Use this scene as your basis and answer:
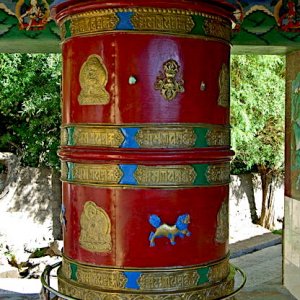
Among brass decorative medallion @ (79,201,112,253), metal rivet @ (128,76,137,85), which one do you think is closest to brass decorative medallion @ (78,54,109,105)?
metal rivet @ (128,76,137,85)

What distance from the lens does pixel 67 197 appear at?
8.29 feet

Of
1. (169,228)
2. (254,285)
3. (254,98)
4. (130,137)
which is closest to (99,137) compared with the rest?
(130,137)

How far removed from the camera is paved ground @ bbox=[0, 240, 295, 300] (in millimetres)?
5695

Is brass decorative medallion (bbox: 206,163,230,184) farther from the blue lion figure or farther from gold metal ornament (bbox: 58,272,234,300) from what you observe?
gold metal ornament (bbox: 58,272,234,300)

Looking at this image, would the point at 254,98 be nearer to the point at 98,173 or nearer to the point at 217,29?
the point at 217,29

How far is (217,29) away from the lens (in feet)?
7.98

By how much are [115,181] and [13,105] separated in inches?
338

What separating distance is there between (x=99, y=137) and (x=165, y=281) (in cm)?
68

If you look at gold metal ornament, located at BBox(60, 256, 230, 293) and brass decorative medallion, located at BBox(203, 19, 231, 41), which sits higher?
brass decorative medallion, located at BBox(203, 19, 231, 41)

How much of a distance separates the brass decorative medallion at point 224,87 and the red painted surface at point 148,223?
40cm

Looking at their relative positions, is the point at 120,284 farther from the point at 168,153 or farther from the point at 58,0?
the point at 58,0

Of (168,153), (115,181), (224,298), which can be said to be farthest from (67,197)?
(224,298)

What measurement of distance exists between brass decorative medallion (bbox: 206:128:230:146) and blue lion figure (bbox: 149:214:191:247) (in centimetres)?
34

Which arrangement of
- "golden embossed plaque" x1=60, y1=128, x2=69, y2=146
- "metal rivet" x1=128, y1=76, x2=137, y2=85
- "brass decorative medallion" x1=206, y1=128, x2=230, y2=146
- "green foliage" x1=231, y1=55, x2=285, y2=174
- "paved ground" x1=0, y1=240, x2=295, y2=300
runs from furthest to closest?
1. "green foliage" x1=231, y1=55, x2=285, y2=174
2. "paved ground" x1=0, y1=240, x2=295, y2=300
3. "golden embossed plaque" x1=60, y1=128, x2=69, y2=146
4. "brass decorative medallion" x1=206, y1=128, x2=230, y2=146
5. "metal rivet" x1=128, y1=76, x2=137, y2=85
